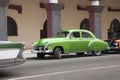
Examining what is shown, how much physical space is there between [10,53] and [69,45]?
797 centimetres

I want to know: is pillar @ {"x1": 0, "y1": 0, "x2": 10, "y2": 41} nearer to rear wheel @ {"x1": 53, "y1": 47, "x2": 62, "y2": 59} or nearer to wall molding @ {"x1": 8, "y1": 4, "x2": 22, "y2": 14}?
rear wheel @ {"x1": 53, "y1": 47, "x2": 62, "y2": 59}

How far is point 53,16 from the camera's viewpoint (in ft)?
81.9

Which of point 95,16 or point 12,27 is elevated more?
point 95,16

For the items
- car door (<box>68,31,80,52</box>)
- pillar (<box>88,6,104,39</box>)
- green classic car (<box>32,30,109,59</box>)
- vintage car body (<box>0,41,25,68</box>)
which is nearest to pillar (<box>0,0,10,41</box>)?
green classic car (<box>32,30,109,59</box>)

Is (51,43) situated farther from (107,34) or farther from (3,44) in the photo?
(107,34)

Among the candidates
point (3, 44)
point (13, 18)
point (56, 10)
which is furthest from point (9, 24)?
point (3, 44)

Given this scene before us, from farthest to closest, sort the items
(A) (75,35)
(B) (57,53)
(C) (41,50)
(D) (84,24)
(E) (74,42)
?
(D) (84,24), (A) (75,35), (E) (74,42), (B) (57,53), (C) (41,50)

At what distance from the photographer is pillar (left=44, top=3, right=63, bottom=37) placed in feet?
81.4

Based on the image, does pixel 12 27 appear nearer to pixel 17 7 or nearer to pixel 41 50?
pixel 17 7

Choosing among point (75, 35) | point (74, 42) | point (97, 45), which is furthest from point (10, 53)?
point (97, 45)

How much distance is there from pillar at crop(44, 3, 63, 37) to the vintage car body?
1207 cm

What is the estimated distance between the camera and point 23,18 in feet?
92.8

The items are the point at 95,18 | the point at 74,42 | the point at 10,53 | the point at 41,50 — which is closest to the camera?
the point at 10,53

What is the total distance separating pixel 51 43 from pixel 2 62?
726cm
